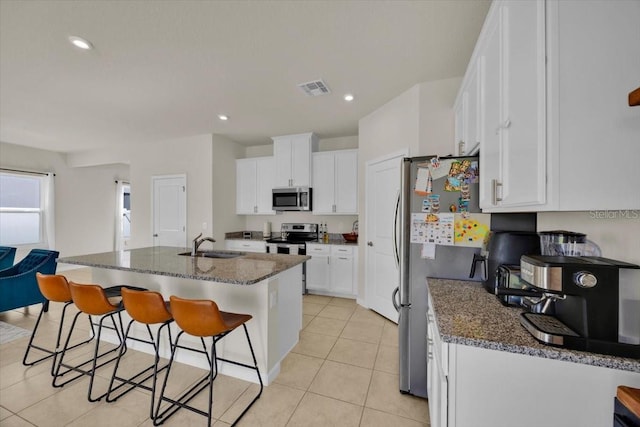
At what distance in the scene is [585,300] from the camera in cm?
90

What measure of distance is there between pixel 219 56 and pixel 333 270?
10.3 ft

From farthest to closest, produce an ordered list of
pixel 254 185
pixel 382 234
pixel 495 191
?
1. pixel 254 185
2. pixel 382 234
3. pixel 495 191

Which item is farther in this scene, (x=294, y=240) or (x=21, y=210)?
(x=21, y=210)

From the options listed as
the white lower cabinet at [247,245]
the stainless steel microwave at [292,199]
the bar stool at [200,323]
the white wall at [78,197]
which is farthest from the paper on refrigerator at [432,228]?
the white wall at [78,197]

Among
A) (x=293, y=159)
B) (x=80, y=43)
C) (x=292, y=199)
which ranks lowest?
(x=292, y=199)

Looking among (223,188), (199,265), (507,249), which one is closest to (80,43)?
(199,265)

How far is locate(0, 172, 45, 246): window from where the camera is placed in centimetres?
488

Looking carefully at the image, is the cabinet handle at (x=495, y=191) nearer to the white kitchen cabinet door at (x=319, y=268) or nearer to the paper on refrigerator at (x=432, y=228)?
the paper on refrigerator at (x=432, y=228)

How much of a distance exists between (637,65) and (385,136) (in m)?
2.49

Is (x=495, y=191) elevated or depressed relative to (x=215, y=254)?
elevated

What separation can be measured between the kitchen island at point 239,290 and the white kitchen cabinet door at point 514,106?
5.01ft

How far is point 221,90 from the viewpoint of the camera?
2.93m

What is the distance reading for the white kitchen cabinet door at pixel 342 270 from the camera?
13.2 ft

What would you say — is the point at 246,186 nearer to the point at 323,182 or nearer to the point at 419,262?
the point at 323,182
